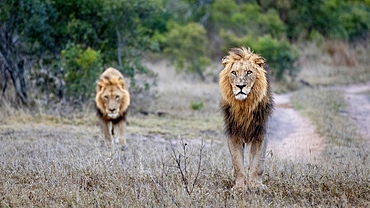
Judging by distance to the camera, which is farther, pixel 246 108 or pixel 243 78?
pixel 246 108

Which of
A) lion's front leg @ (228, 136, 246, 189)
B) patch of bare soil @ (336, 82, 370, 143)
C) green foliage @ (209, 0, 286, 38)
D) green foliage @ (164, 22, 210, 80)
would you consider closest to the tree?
patch of bare soil @ (336, 82, 370, 143)

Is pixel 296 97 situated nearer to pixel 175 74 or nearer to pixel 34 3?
pixel 175 74

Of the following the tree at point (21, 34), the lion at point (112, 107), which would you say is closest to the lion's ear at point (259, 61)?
the lion at point (112, 107)

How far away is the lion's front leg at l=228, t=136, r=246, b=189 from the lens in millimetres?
5957

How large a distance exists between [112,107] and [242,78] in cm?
387

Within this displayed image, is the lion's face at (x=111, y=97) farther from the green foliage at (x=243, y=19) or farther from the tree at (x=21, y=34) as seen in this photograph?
the green foliage at (x=243, y=19)

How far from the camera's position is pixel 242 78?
5.93 m

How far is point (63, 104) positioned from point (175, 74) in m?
8.58

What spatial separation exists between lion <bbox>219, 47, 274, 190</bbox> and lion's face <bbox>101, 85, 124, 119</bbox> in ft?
11.4

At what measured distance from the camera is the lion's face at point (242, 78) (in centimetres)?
591

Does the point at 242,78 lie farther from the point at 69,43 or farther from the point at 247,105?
the point at 69,43

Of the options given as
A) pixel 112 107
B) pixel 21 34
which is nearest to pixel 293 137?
pixel 112 107

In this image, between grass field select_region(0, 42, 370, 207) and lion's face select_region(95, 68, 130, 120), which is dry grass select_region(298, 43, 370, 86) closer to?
grass field select_region(0, 42, 370, 207)

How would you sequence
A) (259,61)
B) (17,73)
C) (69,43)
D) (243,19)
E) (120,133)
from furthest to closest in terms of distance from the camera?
(243,19)
(69,43)
(17,73)
(120,133)
(259,61)
